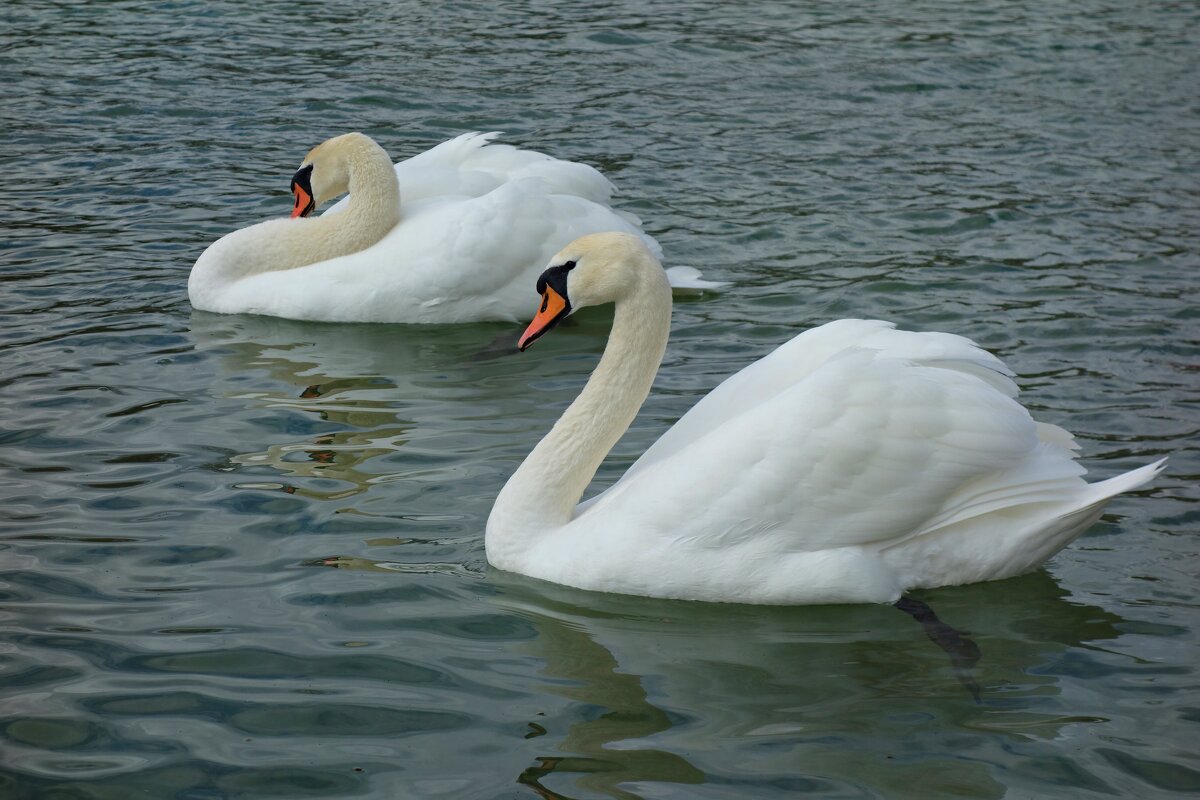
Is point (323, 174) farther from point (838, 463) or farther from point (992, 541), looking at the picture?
point (992, 541)

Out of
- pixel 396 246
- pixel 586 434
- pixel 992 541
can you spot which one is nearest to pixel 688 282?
pixel 396 246

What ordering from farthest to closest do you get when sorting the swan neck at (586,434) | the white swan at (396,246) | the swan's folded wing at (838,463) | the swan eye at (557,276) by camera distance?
the white swan at (396,246) < the swan eye at (557,276) < the swan neck at (586,434) < the swan's folded wing at (838,463)

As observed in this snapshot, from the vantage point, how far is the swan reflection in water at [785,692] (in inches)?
170

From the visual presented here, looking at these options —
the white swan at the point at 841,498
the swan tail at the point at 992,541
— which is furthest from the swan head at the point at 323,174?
the swan tail at the point at 992,541

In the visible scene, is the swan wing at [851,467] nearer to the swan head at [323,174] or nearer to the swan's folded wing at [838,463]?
the swan's folded wing at [838,463]

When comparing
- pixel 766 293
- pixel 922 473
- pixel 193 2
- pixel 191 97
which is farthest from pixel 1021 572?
pixel 193 2

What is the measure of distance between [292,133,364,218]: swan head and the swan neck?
375 cm

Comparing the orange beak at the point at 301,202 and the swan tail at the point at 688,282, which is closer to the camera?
the swan tail at the point at 688,282

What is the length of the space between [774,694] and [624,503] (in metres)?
0.92

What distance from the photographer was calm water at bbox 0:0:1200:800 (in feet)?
14.7

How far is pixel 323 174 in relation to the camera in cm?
927

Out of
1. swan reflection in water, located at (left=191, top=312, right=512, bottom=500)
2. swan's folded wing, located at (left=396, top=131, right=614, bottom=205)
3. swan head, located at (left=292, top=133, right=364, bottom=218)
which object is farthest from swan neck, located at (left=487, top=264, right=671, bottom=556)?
swan head, located at (left=292, top=133, right=364, bottom=218)

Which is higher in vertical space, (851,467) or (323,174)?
(323,174)

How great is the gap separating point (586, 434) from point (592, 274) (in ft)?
1.88
